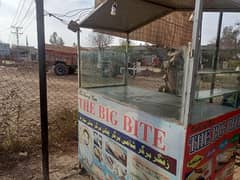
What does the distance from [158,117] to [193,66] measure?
1.28ft

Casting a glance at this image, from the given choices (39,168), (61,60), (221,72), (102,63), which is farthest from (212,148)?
(61,60)

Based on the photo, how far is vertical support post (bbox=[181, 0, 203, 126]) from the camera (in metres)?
0.91

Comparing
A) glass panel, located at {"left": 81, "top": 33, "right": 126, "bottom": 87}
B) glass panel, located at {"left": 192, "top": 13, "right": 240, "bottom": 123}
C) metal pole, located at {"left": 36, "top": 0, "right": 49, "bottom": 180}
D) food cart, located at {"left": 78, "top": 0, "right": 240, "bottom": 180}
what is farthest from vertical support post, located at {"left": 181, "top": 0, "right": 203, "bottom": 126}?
glass panel, located at {"left": 81, "top": 33, "right": 126, "bottom": 87}

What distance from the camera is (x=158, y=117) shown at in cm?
119

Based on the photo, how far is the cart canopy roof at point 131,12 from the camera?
1.76 meters

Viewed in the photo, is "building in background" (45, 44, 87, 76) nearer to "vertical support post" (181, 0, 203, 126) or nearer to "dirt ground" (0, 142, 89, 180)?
"dirt ground" (0, 142, 89, 180)

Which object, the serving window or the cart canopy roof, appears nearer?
the cart canopy roof

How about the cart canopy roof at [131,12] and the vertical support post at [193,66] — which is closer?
the vertical support post at [193,66]

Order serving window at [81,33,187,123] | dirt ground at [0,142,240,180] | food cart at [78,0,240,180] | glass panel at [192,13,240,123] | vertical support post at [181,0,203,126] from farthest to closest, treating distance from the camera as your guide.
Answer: dirt ground at [0,142,240,180] → serving window at [81,33,187,123] → glass panel at [192,13,240,123] → food cart at [78,0,240,180] → vertical support post at [181,0,203,126]

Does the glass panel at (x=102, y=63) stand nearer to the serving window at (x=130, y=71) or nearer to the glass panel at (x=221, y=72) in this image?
the serving window at (x=130, y=71)

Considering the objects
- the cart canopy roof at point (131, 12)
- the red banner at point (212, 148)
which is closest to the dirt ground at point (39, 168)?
the red banner at point (212, 148)

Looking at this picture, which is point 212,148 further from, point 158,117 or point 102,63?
point 102,63

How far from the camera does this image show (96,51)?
7.00 ft

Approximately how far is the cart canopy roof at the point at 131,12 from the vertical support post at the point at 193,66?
0.77 metres
